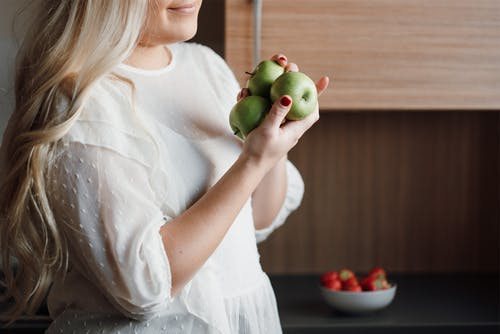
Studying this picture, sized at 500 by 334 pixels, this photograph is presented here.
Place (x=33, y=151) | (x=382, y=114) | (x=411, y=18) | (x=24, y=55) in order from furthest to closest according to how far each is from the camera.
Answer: (x=382, y=114) → (x=411, y=18) → (x=24, y=55) → (x=33, y=151)

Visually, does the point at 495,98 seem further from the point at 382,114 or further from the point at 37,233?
the point at 37,233

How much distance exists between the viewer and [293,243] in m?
2.17

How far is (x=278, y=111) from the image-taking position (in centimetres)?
116

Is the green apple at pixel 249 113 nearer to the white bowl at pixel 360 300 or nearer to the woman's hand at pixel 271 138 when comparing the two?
the woman's hand at pixel 271 138

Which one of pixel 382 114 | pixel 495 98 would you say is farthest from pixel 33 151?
pixel 382 114

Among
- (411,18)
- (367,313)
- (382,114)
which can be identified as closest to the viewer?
(411,18)

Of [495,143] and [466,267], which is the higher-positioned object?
[495,143]

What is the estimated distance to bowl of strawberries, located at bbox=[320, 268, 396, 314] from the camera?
5.87 feet

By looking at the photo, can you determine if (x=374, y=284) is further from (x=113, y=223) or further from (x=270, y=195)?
(x=113, y=223)

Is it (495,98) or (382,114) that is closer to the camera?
(495,98)

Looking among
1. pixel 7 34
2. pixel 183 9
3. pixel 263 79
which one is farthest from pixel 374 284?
pixel 7 34

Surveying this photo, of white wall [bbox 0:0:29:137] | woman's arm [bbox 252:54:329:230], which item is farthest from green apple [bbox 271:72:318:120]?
white wall [bbox 0:0:29:137]

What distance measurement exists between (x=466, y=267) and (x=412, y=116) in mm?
451

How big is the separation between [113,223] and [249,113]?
0.27m
